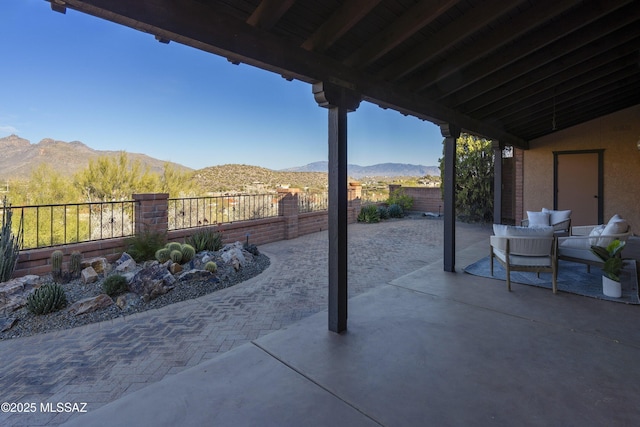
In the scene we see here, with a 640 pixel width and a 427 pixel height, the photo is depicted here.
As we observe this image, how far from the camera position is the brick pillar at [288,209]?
8.51 m

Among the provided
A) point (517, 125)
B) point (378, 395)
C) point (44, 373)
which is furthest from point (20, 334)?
point (517, 125)

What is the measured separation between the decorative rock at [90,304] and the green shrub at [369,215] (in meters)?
9.34

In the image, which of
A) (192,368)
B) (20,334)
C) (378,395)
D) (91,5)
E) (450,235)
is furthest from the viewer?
(450,235)

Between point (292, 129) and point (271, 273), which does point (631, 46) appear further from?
point (292, 129)

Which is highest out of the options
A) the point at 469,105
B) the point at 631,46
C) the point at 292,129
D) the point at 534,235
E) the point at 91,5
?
the point at 292,129

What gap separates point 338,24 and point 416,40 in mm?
1017

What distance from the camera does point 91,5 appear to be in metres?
1.66

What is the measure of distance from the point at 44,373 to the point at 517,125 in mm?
8660

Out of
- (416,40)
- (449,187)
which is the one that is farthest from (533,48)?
(449,187)

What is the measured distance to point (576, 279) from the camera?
4.48 metres

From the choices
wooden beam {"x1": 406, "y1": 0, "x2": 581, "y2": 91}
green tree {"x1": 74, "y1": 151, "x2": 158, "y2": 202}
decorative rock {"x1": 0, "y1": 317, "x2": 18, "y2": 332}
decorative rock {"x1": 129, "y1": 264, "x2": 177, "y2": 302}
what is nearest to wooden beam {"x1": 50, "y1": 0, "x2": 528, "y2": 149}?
wooden beam {"x1": 406, "y1": 0, "x2": 581, "y2": 91}

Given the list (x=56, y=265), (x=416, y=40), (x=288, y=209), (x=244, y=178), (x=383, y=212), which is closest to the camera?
(x=416, y=40)

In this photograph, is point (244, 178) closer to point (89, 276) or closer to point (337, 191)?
point (89, 276)

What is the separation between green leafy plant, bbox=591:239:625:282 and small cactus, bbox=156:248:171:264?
591 cm
